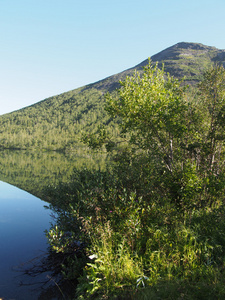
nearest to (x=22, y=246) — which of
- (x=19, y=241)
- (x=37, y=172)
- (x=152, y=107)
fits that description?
(x=19, y=241)

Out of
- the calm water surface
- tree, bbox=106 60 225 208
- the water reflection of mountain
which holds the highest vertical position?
tree, bbox=106 60 225 208

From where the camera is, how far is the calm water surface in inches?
390

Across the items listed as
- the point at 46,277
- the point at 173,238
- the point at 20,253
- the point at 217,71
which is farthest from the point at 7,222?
the point at 217,71

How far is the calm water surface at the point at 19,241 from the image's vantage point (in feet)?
32.5

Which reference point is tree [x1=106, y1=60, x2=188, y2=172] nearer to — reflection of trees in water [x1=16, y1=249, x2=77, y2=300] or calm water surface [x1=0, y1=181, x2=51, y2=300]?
reflection of trees in water [x1=16, y1=249, x2=77, y2=300]

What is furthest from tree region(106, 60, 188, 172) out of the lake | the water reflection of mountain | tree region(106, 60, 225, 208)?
the lake

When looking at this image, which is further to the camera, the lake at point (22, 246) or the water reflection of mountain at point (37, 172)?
the water reflection of mountain at point (37, 172)

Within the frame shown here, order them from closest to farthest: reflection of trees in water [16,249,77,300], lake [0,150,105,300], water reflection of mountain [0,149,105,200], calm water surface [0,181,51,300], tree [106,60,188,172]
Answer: reflection of trees in water [16,249,77,300] → lake [0,150,105,300] → calm water surface [0,181,51,300] → tree [106,60,188,172] → water reflection of mountain [0,149,105,200]

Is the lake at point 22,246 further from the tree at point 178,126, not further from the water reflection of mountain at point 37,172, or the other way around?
the tree at point 178,126

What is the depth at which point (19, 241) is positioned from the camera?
15.7 m

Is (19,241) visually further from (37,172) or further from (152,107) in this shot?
(37,172)

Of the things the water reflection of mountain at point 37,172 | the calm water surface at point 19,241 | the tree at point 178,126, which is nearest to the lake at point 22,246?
the calm water surface at point 19,241

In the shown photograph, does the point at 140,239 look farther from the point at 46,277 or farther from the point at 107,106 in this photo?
the point at 107,106

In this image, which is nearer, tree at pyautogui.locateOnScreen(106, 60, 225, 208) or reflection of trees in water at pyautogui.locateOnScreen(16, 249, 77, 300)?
reflection of trees in water at pyautogui.locateOnScreen(16, 249, 77, 300)
